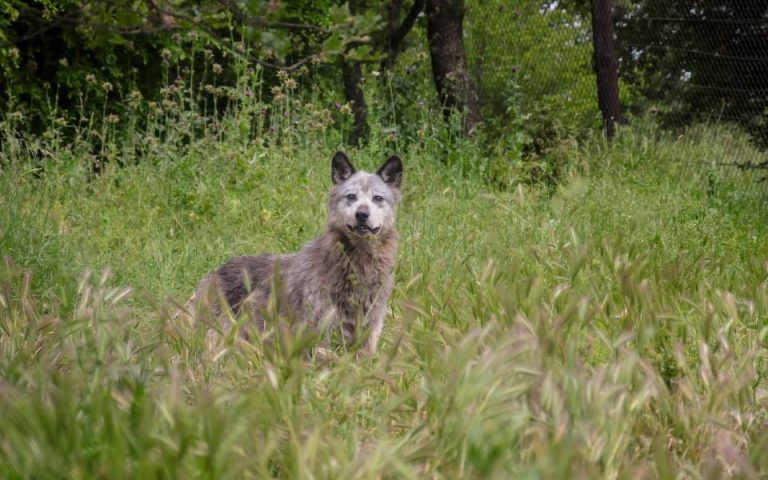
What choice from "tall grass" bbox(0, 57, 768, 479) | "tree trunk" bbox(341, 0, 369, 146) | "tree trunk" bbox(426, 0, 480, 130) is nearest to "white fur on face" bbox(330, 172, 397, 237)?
"tall grass" bbox(0, 57, 768, 479)

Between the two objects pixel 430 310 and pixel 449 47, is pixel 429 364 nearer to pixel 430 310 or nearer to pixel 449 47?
pixel 430 310

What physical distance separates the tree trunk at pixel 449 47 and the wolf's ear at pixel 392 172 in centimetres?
506

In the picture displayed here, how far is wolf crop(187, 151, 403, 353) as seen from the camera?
17.7 feet

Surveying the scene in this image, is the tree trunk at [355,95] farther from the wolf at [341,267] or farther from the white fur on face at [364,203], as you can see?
the wolf at [341,267]

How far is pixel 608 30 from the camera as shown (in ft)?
35.2

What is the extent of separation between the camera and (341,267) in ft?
18.4

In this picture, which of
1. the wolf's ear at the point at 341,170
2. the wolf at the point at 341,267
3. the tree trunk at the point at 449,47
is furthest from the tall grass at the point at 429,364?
the tree trunk at the point at 449,47

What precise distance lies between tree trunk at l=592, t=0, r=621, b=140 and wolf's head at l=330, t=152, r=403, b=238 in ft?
17.0

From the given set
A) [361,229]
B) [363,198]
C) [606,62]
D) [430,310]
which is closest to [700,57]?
[606,62]

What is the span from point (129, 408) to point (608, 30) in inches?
374

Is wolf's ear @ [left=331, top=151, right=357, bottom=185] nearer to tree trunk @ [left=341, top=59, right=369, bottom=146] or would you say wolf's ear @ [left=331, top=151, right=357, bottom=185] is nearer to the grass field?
the grass field

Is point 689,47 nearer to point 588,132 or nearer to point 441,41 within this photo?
point 588,132

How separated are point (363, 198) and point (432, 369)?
3.23m

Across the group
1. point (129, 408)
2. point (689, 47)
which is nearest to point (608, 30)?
Result: point (689, 47)
